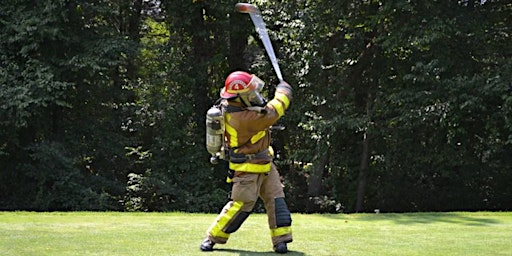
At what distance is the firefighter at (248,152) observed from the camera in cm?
633

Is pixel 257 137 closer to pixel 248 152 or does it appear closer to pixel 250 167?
pixel 248 152

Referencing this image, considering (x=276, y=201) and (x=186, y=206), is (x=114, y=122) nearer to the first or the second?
(x=186, y=206)

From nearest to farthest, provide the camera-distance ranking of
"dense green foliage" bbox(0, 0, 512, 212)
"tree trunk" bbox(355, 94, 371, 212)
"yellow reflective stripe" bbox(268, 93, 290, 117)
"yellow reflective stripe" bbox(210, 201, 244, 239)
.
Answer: "yellow reflective stripe" bbox(268, 93, 290, 117) → "yellow reflective stripe" bbox(210, 201, 244, 239) → "dense green foliage" bbox(0, 0, 512, 212) → "tree trunk" bbox(355, 94, 371, 212)

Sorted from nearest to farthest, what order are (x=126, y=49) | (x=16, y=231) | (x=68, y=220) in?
(x=16, y=231), (x=68, y=220), (x=126, y=49)

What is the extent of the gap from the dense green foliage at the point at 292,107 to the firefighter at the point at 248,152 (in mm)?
10264

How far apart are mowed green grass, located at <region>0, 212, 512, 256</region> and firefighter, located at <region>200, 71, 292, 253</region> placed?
198 mm

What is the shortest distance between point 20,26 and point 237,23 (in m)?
5.37

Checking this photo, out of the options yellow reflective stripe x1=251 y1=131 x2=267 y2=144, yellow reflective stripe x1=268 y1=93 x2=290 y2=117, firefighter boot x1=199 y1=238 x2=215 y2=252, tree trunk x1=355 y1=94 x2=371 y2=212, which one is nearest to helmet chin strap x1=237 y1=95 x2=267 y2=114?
yellow reflective stripe x1=268 y1=93 x2=290 y2=117

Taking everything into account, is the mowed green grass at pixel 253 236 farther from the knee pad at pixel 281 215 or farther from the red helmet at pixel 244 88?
the red helmet at pixel 244 88

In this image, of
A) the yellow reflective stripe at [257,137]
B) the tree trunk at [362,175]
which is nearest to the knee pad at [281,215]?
the yellow reflective stripe at [257,137]

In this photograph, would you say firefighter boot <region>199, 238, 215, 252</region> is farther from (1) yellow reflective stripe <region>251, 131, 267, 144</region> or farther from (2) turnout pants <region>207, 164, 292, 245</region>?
(1) yellow reflective stripe <region>251, 131, 267, 144</region>

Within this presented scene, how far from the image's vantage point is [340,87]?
18.8 m

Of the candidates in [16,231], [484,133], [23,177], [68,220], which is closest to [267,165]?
[16,231]

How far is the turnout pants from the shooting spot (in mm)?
6457
